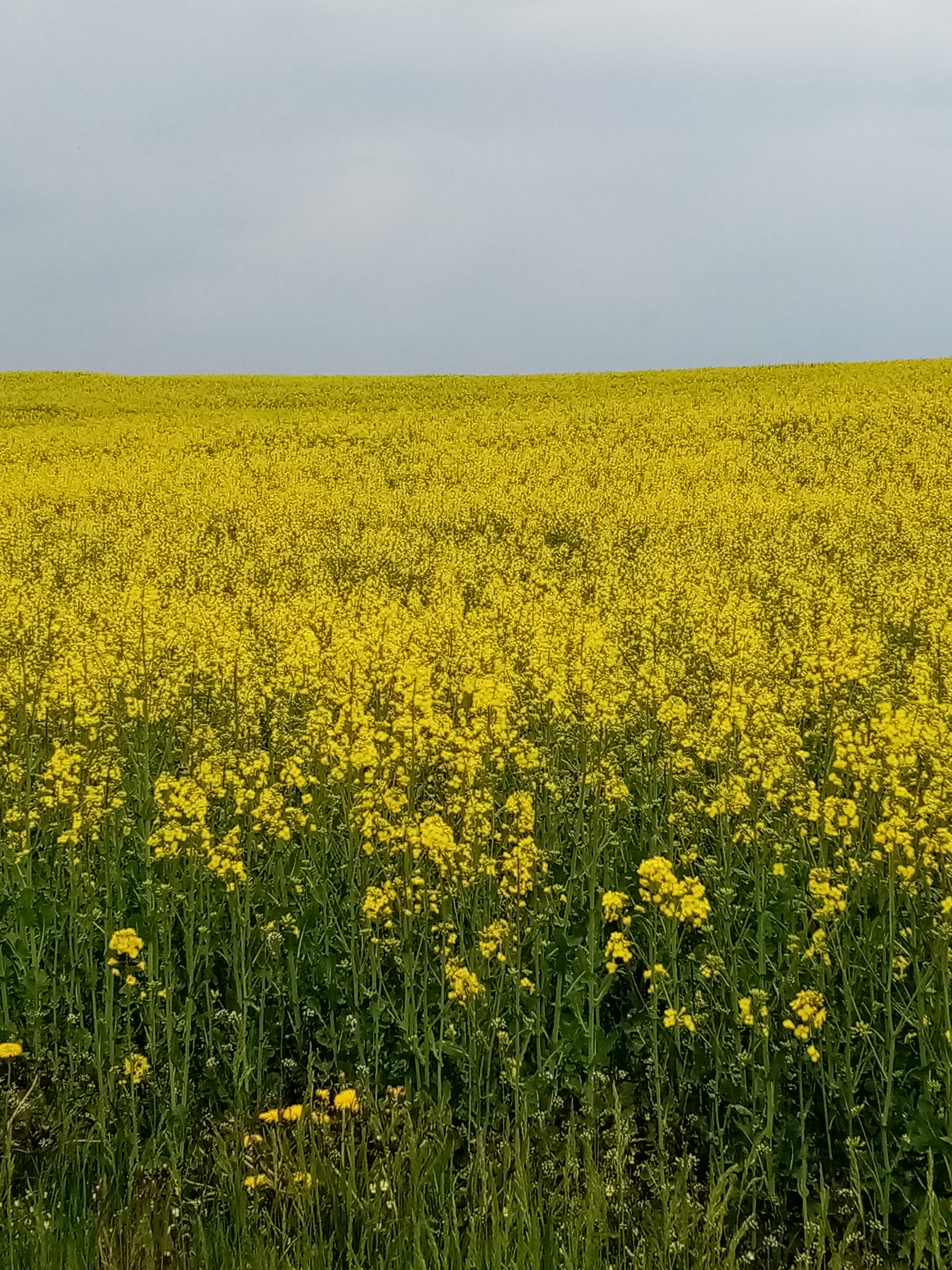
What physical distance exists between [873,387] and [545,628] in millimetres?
21298

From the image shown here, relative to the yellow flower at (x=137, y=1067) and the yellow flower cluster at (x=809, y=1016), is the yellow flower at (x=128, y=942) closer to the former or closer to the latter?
the yellow flower at (x=137, y=1067)

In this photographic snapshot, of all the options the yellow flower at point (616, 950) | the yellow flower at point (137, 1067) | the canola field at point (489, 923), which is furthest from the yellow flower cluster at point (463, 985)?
the yellow flower at point (137, 1067)

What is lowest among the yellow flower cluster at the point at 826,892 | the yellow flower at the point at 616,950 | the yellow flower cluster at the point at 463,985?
the yellow flower cluster at the point at 463,985

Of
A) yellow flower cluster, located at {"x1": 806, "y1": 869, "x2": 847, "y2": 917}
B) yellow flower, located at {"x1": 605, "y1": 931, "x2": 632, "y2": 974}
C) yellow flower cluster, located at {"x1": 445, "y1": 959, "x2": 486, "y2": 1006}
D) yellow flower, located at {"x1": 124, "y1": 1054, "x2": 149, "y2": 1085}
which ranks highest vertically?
yellow flower cluster, located at {"x1": 806, "y1": 869, "x2": 847, "y2": 917}

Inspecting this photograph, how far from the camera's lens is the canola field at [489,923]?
122 inches

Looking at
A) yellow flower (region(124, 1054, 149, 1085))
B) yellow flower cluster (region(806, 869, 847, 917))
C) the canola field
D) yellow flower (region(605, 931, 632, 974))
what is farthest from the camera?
yellow flower (region(124, 1054, 149, 1085))

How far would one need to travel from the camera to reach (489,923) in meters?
3.95

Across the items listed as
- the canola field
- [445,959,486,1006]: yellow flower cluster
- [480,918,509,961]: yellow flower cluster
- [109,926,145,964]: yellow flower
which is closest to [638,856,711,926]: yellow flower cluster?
the canola field

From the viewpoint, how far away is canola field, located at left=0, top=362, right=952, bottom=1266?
3.09 meters

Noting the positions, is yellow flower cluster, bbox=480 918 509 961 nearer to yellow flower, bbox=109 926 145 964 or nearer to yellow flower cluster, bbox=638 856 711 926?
yellow flower cluster, bbox=638 856 711 926

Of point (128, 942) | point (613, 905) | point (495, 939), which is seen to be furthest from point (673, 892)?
point (128, 942)

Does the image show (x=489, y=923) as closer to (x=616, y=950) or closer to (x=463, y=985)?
(x=463, y=985)

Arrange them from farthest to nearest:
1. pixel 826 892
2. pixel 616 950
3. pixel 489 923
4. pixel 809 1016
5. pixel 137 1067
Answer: pixel 489 923
pixel 137 1067
pixel 826 892
pixel 616 950
pixel 809 1016

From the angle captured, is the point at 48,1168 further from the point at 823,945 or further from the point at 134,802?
the point at 823,945
